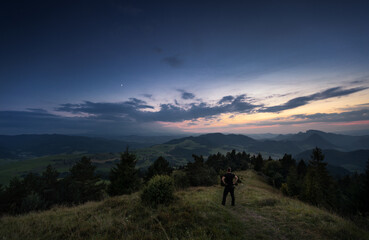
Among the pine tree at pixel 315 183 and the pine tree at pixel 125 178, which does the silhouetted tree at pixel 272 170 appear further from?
the pine tree at pixel 125 178

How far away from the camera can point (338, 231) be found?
6.12 m

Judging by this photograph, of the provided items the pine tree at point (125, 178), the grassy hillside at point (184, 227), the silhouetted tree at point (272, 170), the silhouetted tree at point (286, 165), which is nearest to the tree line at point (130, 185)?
the pine tree at point (125, 178)

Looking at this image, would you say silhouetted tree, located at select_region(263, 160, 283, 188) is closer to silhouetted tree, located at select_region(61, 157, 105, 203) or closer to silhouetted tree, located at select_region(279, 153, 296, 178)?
silhouetted tree, located at select_region(279, 153, 296, 178)

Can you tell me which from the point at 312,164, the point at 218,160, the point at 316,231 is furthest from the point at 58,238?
the point at 218,160

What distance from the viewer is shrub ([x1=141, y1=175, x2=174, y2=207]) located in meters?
8.92

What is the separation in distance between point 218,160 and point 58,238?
67418 mm

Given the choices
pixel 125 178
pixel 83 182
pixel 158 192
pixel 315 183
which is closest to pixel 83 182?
pixel 83 182

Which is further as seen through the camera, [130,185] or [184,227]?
[130,185]

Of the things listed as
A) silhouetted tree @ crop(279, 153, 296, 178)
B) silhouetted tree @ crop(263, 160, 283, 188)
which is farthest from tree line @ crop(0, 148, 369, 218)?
silhouetted tree @ crop(279, 153, 296, 178)

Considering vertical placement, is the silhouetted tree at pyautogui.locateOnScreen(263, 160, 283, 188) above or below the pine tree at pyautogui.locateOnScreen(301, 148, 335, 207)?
below

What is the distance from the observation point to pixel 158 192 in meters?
9.00

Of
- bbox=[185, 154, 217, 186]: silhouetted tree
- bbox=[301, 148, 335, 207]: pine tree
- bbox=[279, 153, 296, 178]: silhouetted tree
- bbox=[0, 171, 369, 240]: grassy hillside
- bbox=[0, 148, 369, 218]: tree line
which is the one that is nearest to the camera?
bbox=[0, 171, 369, 240]: grassy hillside

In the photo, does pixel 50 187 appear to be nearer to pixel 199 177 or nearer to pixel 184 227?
pixel 199 177

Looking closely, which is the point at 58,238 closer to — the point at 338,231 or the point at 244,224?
the point at 244,224
